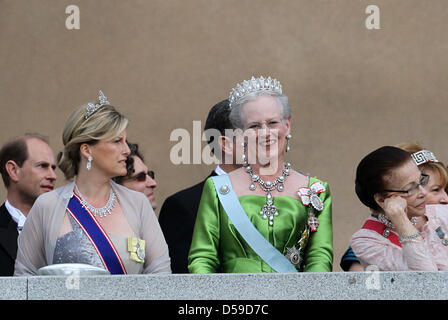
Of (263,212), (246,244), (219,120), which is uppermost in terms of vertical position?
(219,120)

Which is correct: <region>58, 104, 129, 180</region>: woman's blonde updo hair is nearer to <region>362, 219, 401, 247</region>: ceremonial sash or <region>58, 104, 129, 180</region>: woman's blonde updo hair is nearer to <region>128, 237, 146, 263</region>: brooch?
<region>128, 237, 146, 263</region>: brooch

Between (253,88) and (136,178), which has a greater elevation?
(253,88)

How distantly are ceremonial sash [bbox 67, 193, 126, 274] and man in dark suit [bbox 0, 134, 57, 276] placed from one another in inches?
29.8

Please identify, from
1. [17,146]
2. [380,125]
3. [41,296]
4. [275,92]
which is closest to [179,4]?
[380,125]

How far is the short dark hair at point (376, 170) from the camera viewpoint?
12.7 ft

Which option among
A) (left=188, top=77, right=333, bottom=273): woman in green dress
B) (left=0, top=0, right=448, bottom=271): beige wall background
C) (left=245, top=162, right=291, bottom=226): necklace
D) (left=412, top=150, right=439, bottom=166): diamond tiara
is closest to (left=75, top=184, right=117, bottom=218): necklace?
(left=188, top=77, right=333, bottom=273): woman in green dress

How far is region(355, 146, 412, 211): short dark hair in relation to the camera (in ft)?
12.7

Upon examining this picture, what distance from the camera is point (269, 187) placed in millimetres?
3791

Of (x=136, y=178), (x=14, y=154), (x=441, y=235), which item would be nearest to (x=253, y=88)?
(x=441, y=235)

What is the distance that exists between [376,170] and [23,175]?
1670mm

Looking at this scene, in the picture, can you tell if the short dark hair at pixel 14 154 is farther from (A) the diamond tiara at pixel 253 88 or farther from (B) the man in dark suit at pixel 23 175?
(A) the diamond tiara at pixel 253 88

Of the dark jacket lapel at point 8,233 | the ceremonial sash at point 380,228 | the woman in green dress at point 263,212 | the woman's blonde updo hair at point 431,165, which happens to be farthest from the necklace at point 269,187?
the dark jacket lapel at point 8,233

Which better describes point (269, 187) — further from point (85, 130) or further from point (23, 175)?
point (23, 175)

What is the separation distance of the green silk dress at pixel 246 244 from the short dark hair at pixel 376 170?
0.73 feet
